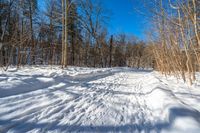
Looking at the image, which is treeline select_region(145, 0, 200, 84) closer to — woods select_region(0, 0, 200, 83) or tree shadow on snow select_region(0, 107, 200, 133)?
woods select_region(0, 0, 200, 83)

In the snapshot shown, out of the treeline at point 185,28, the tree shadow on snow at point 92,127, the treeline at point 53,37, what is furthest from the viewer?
the treeline at point 53,37

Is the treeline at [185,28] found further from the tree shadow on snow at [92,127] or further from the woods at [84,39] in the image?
the tree shadow on snow at [92,127]

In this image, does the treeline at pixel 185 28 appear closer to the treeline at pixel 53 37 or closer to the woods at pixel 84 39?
the woods at pixel 84 39

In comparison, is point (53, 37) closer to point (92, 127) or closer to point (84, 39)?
point (84, 39)

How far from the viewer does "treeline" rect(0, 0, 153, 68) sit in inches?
370

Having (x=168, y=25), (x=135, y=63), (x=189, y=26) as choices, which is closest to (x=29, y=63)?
(x=168, y=25)

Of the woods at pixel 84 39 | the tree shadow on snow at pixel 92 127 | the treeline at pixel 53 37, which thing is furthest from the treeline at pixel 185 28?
the treeline at pixel 53 37

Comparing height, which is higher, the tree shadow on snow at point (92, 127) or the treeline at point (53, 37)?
the treeline at point (53, 37)

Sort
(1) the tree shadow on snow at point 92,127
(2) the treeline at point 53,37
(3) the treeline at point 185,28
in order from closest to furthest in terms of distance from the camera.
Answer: (1) the tree shadow on snow at point 92,127 < (3) the treeline at point 185,28 < (2) the treeline at point 53,37

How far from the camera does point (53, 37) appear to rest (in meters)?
19.5

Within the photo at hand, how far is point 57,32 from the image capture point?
21.5 m

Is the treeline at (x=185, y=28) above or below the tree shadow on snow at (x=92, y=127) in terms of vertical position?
above

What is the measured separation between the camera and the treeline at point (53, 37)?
9401mm

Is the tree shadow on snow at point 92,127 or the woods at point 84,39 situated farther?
the woods at point 84,39
